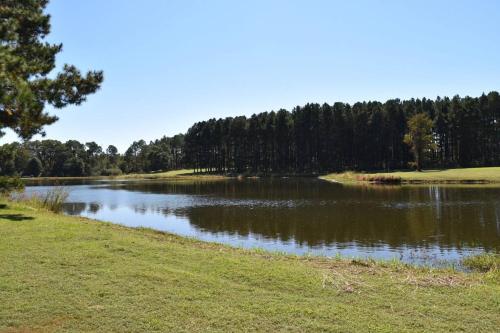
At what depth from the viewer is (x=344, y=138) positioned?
94.6m

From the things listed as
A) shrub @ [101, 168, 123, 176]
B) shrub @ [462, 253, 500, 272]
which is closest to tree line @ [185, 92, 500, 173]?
shrub @ [101, 168, 123, 176]

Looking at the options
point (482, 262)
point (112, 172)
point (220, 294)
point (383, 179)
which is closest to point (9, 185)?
point (220, 294)

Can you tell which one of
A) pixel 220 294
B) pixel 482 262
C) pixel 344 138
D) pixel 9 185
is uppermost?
pixel 344 138

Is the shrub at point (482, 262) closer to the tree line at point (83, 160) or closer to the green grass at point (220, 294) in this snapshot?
the green grass at point (220, 294)

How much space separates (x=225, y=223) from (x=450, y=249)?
40.8 feet

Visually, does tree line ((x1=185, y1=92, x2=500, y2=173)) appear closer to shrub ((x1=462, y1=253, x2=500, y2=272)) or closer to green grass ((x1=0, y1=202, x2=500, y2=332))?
shrub ((x1=462, y1=253, x2=500, y2=272))

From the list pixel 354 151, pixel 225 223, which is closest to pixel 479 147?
pixel 354 151

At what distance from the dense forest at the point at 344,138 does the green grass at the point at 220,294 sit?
73869 mm

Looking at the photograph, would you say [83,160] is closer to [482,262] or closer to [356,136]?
[356,136]

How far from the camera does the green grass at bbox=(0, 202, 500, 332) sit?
239 inches

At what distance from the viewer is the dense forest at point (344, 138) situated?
85.6 meters

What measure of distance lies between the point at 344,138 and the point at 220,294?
90.1 meters

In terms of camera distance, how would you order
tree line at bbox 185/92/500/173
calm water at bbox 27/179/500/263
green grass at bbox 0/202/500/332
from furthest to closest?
tree line at bbox 185/92/500/173 < calm water at bbox 27/179/500/263 < green grass at bbox 0/202/500/332

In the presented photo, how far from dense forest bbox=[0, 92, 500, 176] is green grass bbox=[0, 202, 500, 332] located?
2908 inches
